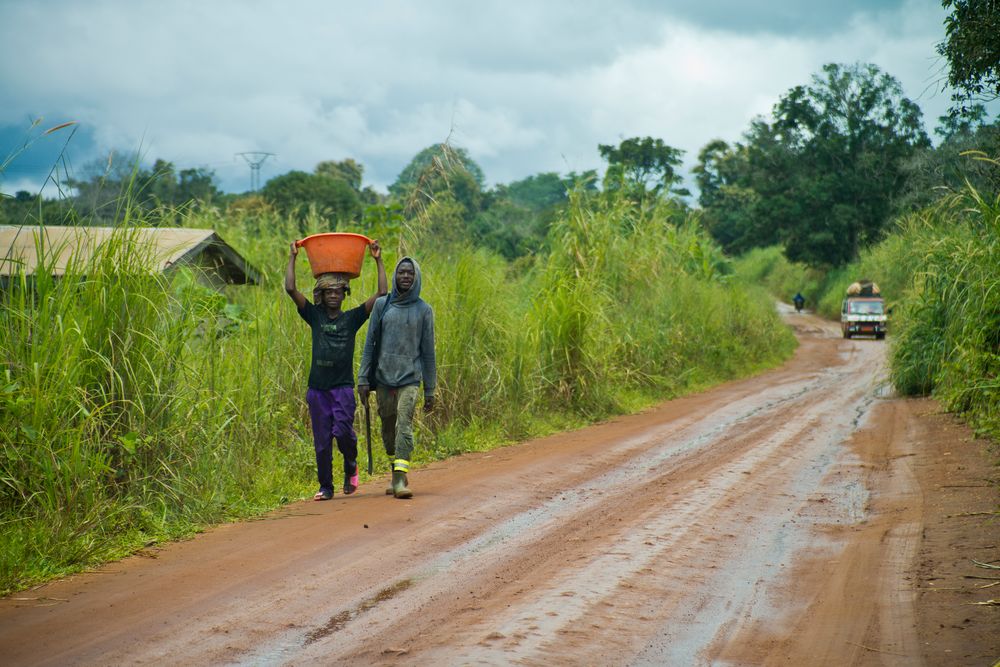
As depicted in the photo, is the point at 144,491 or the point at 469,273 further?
the point at 469,273

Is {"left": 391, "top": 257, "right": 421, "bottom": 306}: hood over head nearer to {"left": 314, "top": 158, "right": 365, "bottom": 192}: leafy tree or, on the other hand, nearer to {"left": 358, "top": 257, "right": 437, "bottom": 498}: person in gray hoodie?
{"left": 358, "top": 257, "right": 437, "bottom": 498}: person in gray hoodie

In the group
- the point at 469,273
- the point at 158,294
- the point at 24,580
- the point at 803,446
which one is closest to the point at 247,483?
the point at 158,294

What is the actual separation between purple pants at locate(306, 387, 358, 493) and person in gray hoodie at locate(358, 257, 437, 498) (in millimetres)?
212

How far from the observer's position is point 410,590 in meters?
5.52

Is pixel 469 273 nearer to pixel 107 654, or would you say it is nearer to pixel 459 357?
pixel 459 357

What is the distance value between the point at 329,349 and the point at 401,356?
2.05 ft

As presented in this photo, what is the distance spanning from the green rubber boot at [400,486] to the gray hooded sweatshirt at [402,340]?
75cm

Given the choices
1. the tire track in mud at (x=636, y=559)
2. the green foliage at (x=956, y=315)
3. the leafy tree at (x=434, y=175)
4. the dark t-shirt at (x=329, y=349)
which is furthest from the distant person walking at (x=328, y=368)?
the green foliage at (x=956, y=315)

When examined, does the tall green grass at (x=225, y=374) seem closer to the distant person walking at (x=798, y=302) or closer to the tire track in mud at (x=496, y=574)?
the tire track in mud at (x=496, y=574)

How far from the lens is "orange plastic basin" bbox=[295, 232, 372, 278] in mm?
8344

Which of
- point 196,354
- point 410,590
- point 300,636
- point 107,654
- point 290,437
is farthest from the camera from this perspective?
point 290,437

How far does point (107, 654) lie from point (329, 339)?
4.20 meters

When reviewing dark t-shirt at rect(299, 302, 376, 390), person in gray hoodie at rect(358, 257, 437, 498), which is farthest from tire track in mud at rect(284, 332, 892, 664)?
dark t-shirt at rect(299, 302, 376, 390)

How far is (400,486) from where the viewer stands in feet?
27.1
